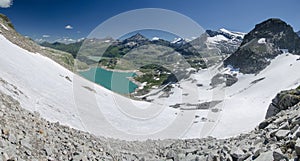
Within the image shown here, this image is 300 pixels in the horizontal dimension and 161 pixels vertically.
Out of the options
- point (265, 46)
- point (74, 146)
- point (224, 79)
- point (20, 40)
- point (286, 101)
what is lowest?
point (74, 146)

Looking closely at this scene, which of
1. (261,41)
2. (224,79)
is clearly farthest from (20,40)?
(261,41)

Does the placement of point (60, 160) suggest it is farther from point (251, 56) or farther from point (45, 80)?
point (251, 56)

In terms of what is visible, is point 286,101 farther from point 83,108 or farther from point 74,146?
point 74,146

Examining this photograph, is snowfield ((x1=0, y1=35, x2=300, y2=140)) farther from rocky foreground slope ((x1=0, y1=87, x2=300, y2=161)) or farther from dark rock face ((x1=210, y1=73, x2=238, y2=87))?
dark rock face ((x1=210, y1=73, x2=238, y2=87))

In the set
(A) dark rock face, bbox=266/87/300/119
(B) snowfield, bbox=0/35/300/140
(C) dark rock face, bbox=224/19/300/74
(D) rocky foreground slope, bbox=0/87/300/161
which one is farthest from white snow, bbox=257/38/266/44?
(D) rocky foreground slope, bbox=0/87/300/161

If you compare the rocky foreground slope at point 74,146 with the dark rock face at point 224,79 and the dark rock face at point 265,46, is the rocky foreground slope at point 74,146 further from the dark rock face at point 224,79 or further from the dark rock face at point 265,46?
the dark rock face at point 265,46

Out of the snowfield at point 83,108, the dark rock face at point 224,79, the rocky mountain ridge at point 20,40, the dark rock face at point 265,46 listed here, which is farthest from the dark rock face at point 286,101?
the dark rock face at point 265,46

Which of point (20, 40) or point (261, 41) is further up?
point (261, 41)

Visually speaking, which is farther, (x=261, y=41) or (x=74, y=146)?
(x=261, y=41)
